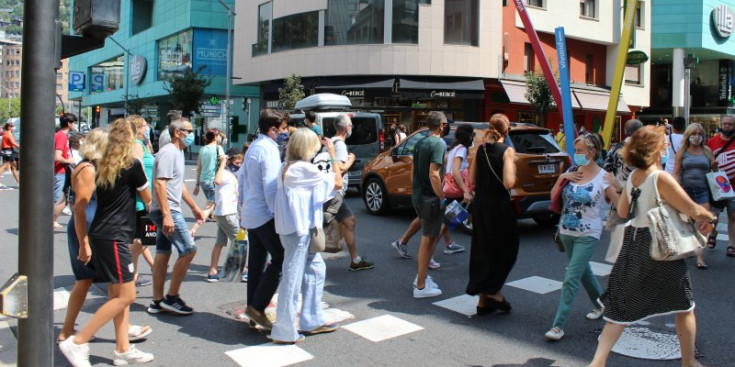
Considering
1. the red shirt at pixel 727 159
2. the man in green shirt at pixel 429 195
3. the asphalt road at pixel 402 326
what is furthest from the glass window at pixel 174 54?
the man in green shirt at pixel 429 195

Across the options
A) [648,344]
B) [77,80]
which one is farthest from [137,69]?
[648,344]

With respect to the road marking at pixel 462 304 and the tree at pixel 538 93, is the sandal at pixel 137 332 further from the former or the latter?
the tree at pixel 538 93

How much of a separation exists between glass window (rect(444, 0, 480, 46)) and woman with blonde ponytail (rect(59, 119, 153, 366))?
984 inches

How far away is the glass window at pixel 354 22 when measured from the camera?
28.5m

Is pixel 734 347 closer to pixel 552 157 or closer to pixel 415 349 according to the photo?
pixel 415 349

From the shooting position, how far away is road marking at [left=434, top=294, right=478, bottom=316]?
579 centimetres

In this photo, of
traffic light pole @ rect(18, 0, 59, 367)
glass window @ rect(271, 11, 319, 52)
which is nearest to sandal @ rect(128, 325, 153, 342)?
traffic light pole @ rect(18, 0, 59, 367)

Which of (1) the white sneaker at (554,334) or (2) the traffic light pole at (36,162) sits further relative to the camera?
(1) the white sneaker at (554,334)

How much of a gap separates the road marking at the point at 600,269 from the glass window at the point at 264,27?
27.7 meters

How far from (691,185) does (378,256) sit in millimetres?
3848

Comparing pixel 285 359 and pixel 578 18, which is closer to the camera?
pixel 285 359

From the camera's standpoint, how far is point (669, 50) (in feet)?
132

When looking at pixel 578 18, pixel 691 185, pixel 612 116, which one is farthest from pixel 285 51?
pixel 691 185

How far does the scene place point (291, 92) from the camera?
29.1 meters
